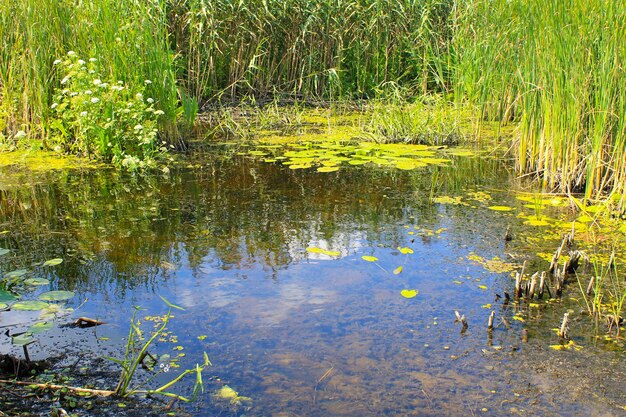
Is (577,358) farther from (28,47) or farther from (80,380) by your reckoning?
(28,47)

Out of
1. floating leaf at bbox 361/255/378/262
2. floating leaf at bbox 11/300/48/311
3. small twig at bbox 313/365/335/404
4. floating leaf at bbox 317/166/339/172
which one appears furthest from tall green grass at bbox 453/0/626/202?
floating leaf at bbox 11/300/48/311

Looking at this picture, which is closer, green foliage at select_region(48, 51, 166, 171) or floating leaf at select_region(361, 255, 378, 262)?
floating leaf at select_region(361, 255, 378, 262)

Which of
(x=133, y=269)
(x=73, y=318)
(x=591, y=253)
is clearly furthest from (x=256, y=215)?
(x=591, y=253)

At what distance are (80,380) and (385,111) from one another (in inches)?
176

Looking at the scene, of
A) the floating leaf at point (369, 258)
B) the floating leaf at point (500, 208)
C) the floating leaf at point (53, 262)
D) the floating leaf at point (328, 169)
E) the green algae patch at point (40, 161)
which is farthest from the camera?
the green algae patch at point (40, 161)

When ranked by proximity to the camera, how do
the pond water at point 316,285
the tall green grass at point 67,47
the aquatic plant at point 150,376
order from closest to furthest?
the aquatic plant at point 150,376 → the pond water at point 316,285 → the tall green grass at point 67,47

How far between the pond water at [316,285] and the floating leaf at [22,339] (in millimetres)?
70

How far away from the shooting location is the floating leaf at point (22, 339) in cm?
248

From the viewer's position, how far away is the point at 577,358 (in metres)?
2.60

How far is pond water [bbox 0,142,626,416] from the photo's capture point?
2.44 meters

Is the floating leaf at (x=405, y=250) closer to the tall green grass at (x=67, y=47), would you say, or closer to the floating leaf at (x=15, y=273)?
the floating leaf at (x=15, y=273)

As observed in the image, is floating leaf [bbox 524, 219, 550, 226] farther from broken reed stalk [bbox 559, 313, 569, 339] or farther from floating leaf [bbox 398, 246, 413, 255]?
broken reed stalk [bbox 559, 313, 569, 339]

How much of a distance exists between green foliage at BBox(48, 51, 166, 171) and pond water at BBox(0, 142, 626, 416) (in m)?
0.39

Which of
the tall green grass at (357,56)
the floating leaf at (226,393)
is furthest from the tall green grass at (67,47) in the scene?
the floating leaf at (226,393)
